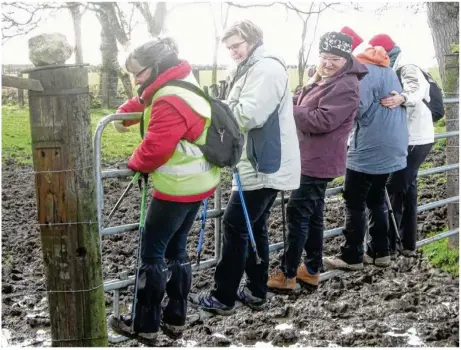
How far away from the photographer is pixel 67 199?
10.7ft

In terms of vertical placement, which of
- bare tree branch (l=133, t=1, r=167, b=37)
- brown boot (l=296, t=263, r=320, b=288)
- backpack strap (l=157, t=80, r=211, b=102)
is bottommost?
brown boot (l=296, t=263, r=320, b=288)

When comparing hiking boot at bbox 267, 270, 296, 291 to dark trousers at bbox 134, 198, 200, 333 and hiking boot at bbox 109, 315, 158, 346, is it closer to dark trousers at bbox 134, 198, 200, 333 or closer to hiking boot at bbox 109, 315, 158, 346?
dark trousers at bbox 134, 198, 200, 333

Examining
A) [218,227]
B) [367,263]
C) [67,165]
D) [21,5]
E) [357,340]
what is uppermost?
[21,5]

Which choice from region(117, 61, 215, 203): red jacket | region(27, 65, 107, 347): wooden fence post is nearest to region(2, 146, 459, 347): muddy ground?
region(27, 65, 107, 347): wooden fence post

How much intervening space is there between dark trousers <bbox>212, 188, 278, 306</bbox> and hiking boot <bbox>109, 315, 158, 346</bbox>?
612mm

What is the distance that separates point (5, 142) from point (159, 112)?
1089 centimetres

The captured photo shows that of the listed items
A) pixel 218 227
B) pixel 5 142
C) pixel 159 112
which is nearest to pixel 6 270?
pixel 218 227

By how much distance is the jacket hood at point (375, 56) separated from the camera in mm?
4777

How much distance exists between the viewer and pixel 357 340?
483cm

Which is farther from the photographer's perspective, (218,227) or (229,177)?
(229,177)

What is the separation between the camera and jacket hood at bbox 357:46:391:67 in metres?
4.78

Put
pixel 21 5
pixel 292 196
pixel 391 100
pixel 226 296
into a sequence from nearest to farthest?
pixel 226 296, pixel 292 196, pixel 391 100, pixel 21 5

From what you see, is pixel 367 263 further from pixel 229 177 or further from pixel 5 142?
pixel 5 142

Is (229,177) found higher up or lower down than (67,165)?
lower down
